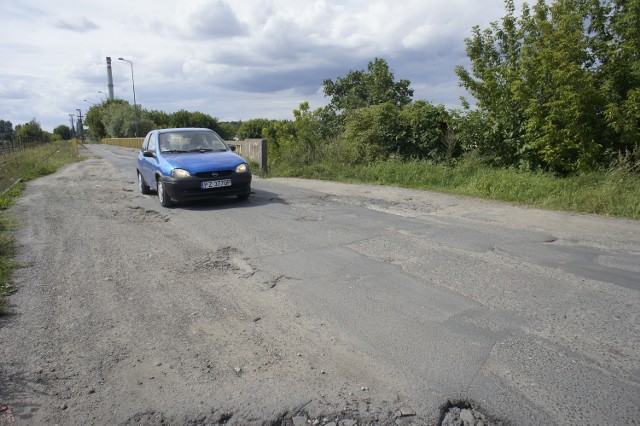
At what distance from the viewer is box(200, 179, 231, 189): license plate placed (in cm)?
868

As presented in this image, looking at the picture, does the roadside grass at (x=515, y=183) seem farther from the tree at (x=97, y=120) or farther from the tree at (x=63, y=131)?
the tree at (x=63, y=131)

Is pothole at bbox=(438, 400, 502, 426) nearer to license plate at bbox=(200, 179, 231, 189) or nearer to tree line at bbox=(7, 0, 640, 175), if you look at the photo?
license plate at bbox=(200, 179, 231, 189)

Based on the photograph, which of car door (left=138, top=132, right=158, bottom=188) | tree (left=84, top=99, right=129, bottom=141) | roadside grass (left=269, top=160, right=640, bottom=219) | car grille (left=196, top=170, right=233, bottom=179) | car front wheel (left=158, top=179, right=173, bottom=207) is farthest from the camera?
tree (left=84, top=99, right=129, bottom=141)

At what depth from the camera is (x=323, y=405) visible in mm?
2541

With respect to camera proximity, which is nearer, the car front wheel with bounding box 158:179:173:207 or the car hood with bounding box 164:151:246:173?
the car hood with bounding box 164:151:246:173

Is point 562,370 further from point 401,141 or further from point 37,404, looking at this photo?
point 401,141

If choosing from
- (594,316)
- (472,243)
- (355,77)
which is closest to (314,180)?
(472,243)

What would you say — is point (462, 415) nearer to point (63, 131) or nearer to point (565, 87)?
point (565, 87)

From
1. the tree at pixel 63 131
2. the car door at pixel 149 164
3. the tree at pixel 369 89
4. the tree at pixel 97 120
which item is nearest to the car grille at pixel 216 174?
the car door at pixel 149 164

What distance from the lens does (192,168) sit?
8.68m

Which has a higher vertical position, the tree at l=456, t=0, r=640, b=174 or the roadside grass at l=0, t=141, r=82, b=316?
the tree at l=456, t=0, r=640, b=174

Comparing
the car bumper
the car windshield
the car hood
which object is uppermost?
the car windshield

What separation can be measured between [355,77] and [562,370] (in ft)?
79.4

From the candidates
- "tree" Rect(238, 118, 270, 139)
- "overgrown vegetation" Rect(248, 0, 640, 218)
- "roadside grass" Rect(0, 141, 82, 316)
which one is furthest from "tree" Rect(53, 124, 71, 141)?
"overgrown vegetation" Rect(248, 0, 640, 218)
